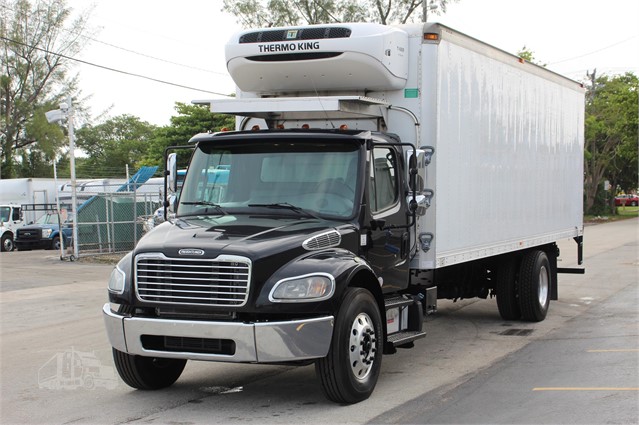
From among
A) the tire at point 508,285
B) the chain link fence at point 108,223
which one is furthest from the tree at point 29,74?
the tire at point 508,285

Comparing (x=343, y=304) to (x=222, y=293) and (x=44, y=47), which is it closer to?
(x=222, y=293)

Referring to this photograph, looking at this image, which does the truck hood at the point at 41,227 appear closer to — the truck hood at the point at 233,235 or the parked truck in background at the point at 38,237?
the parked truck in background at the point at 38,237

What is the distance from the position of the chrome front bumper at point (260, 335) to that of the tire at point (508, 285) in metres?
6.09

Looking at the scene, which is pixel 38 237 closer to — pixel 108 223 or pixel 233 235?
pixel 108 223

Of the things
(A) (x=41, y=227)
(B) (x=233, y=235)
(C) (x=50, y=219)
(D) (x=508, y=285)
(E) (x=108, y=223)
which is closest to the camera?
(B) (x=233, y=235)

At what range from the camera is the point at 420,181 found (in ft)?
30.8

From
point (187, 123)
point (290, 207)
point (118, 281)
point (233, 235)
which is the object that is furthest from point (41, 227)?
point (233, 235)

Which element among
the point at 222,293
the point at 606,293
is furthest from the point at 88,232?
the point at 222,293

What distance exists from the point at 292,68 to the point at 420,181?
1.89m

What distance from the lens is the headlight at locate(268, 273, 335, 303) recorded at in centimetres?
711

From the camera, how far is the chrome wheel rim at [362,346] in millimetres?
7590

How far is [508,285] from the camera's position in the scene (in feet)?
41.7

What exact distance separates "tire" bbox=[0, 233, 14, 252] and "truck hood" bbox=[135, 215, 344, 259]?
28828mm

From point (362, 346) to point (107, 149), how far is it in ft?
260
